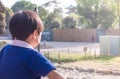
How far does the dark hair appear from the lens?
5.74 feet

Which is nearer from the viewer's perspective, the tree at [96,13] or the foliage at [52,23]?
the tree at [96,13]

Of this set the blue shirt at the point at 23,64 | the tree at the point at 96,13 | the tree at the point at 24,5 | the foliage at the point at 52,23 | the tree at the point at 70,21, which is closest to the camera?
the blue shirt at the point at 23,64

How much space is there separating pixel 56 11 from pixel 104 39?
2694cm

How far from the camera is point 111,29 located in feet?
132

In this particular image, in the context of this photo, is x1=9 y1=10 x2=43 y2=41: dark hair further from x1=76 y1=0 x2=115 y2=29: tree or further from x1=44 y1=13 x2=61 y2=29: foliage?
x1=44 y1=13 x2=61 y2=29: foliage

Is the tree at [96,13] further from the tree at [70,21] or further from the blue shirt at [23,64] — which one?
the blue shirt at [23,64]

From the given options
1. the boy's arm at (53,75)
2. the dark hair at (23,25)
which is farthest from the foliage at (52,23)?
the boy's arm at (53,75)

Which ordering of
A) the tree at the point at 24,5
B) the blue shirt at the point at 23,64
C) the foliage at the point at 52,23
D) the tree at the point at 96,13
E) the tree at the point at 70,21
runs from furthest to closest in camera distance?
the tree at the point at 24,5 → the foliage at the point at 52,23 → the tree at the point at 70,21 → the tree at the point at 96,13 → the blue shirt at the point at 23,64

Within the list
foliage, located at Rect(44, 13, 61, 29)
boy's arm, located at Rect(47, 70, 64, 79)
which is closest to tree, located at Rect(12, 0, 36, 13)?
foliage, located at Rect(44, 13, 61, 29)

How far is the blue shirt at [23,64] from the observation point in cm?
166

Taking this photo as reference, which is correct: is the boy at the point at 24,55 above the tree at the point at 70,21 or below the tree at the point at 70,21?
above

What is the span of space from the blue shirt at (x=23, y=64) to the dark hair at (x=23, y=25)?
0.07m

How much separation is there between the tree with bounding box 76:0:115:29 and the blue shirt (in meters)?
40.1

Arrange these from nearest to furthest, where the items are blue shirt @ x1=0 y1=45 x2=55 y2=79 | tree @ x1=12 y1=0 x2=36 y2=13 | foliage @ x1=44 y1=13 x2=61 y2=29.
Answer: blue shirt @ x1=0 y1=45 x2=55 y2=79, foliage @ x1=44 y1=13 x2=61 y2=29, tree @ x1=12 y1=0 x2=36 y2=13
